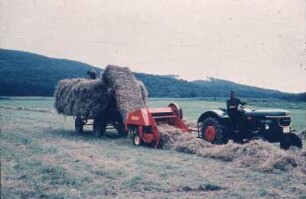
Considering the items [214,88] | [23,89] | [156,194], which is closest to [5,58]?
[23,89]

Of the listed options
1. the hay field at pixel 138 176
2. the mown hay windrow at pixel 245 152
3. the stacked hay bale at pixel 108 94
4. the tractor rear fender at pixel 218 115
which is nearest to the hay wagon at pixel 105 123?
the stacked hay bale at pixel 108 94

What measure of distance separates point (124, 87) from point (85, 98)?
1775 millimetres

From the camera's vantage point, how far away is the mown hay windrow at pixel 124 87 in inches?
636

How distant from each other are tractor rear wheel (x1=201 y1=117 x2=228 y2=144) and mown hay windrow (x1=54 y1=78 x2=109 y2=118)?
5.03 metres

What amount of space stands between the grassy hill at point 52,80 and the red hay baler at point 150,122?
4690 mm

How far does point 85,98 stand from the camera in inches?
673

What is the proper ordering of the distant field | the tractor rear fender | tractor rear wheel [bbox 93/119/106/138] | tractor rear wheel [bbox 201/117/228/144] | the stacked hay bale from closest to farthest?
tractor rear wheel [bbox 201/117/228/144] < the tractor rear fender < the stacked hay bale < tractor rear wheel [bbox 93/119/106/138] < the distant field

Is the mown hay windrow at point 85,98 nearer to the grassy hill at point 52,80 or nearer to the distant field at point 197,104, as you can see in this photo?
the grassy hill at point 52,80

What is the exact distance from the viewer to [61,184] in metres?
7.51

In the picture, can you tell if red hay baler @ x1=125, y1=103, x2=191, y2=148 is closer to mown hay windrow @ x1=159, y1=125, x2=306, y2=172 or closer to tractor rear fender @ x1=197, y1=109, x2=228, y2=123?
mown hay windrow @ x1=159, y1=125, x2=306, y2=172

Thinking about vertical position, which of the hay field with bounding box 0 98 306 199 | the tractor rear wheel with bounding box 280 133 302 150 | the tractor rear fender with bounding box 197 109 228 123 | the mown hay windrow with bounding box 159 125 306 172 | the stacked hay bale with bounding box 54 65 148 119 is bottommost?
the hay field with bounding box 0 98 306 199

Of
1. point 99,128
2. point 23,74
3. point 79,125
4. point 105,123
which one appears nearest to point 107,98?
point 105,123

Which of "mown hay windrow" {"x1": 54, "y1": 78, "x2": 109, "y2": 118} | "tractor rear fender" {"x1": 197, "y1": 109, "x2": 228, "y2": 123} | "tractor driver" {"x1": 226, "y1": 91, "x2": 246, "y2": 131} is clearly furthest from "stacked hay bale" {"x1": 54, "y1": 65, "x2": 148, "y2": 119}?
"tractor driver" {"x1": 226, "y1": 91, "x2": 246, "y2": 131}

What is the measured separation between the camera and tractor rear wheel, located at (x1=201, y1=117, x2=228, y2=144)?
1270 centimetres
